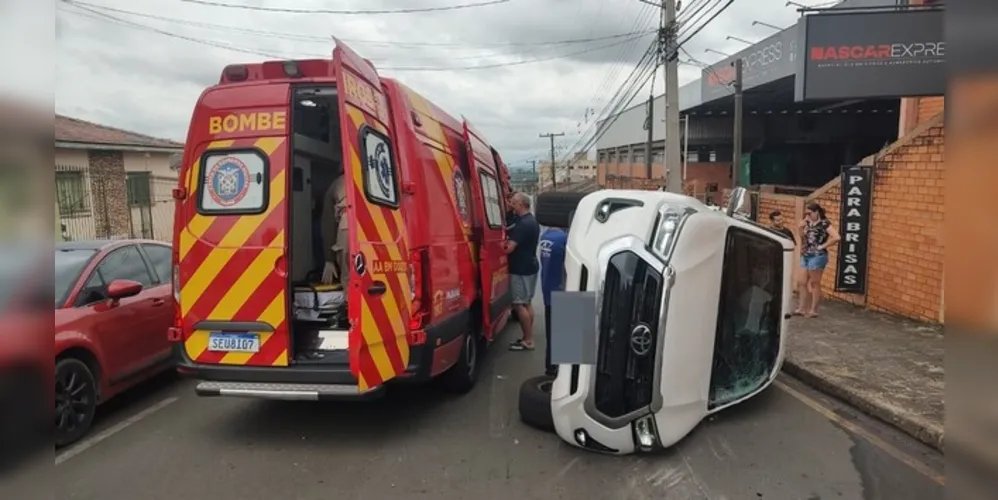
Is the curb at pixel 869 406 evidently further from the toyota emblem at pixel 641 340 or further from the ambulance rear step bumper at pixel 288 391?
the ambulance rear step bumper at pixel 288 391

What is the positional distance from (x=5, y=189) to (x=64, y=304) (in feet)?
13.8

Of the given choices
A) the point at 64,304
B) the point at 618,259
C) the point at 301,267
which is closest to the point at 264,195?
the point at 301,267

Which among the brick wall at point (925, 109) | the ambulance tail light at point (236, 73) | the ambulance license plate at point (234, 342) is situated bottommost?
the ambulance license plate at point (234, 342)

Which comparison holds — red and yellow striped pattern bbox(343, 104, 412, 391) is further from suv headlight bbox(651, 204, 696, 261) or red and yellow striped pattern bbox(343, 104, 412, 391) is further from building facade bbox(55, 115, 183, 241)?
building facade bbox(55, 115, 183, 241)

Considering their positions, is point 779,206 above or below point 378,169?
below

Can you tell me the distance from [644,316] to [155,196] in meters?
21.2

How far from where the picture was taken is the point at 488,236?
633 cm

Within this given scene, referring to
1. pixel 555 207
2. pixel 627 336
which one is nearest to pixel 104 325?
pixel 627 336

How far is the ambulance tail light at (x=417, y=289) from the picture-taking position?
433 cm

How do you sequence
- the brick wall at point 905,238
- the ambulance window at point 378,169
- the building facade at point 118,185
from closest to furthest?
the ambulance window at point 378,169
the brick wall at point 905,238
the building facade at point 118,185

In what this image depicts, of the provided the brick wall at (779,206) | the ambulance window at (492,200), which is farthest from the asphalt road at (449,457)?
the brick wall at (779,206)

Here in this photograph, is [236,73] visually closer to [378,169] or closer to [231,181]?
[231,181]

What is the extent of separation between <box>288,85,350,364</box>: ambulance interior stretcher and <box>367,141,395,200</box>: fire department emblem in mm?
624

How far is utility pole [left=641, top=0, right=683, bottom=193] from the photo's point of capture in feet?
55.2
